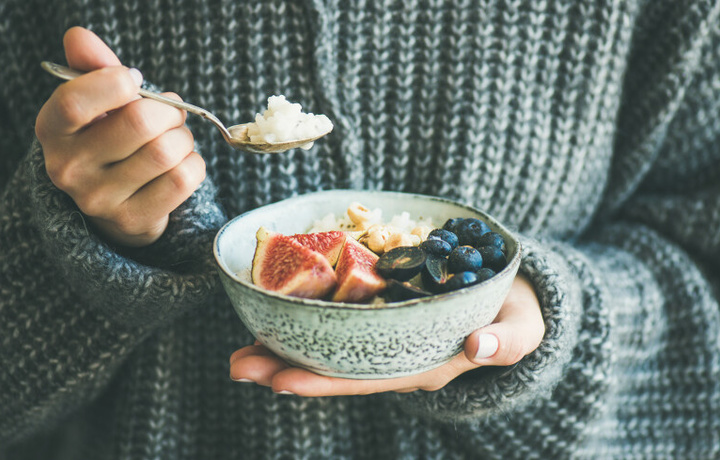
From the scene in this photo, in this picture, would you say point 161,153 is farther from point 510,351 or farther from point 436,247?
point 510,351

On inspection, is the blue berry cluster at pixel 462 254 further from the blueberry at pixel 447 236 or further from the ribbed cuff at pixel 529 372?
the ribbed cuff at pixel 529 372

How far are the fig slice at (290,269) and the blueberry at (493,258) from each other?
187 mm

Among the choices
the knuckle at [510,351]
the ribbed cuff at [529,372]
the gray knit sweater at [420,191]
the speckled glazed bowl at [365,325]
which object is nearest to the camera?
the speckled glazed bowl at [365,325]

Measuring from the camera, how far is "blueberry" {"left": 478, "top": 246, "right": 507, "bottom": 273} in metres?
0.62

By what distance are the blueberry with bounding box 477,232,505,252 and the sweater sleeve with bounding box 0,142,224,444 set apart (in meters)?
0.37

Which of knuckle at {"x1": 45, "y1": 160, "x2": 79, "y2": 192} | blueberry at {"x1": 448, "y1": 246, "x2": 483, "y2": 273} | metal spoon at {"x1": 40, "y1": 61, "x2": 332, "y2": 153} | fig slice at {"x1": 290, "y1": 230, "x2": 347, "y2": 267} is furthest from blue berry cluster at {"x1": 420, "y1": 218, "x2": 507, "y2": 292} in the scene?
knuckle at {"x1": 45, "y1": 160, "x2": 79, "y2": 192}

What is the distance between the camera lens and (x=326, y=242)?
2.23 feet

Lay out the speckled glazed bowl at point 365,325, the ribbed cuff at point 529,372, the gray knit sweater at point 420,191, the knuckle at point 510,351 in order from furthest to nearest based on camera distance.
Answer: the gray knit sweater at point 420,191 < the ribbed cuff at point 529,372 < the knuckle at point 510,351 < the speckled glazed bowl at point 365,325

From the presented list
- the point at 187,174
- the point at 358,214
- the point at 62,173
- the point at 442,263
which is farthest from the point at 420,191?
the point at 62,173

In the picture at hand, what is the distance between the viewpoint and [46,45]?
2.95 ft

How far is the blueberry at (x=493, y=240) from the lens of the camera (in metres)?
0.64

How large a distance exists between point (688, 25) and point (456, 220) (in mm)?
625

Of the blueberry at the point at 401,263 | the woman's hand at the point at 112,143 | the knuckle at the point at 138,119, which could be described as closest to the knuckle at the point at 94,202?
the woman's hand at the point at 112,143

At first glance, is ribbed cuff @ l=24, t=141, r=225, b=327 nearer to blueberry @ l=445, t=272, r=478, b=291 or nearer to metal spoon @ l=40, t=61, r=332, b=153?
metal spoon @ l=40, t=61, r=332, b=153
